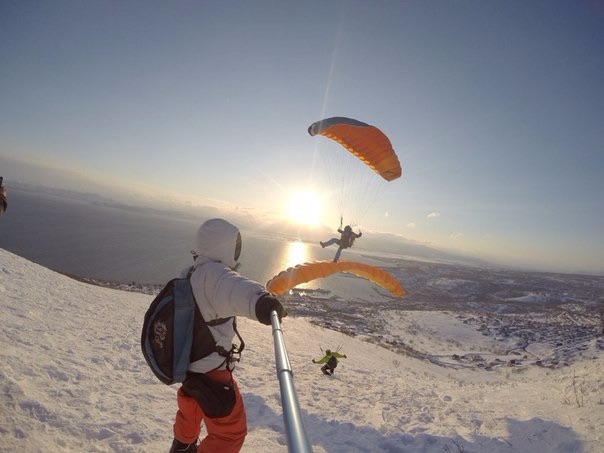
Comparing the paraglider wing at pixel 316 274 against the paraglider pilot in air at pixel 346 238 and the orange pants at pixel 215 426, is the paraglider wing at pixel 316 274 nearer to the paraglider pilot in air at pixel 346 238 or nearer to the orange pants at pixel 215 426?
the paraglider pilot in air at pixel 346 238

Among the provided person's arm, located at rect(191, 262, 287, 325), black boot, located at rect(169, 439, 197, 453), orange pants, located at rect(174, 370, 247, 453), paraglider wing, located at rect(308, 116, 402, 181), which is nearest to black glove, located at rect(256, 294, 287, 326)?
person's arm, located at rect(191, 262, 287, 325)

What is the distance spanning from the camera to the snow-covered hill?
196 inches

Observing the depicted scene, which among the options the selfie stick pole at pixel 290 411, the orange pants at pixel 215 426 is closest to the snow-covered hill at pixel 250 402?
the orange pants at pixel 215 426

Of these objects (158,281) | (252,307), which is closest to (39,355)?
(252,307)

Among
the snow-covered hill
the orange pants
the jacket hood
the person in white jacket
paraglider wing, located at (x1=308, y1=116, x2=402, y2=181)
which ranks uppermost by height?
paraglider wing, located at (x1=308, y1=116, x2=402, y2=181)

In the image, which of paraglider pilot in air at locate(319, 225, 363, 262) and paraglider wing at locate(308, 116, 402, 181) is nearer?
paraglider wing at locate(308, 116, 402, 181)

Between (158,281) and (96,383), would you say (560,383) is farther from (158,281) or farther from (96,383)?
(158,281)

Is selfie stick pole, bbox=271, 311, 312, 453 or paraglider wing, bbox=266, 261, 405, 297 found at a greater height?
selfie stick pole, bbox=271, 311, 312, 453

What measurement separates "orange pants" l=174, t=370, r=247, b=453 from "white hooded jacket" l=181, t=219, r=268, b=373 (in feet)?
1.25

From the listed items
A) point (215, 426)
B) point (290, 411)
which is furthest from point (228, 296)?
point (215, 426)

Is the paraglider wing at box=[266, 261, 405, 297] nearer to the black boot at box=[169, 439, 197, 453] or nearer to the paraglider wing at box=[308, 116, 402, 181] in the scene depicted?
the paraglider wing at box=[308, 116, 402, 181]

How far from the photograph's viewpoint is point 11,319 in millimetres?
8312

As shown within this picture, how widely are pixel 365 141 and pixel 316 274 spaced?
4.69 meters

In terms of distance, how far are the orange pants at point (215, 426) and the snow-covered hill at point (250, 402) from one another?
7.68 feet
